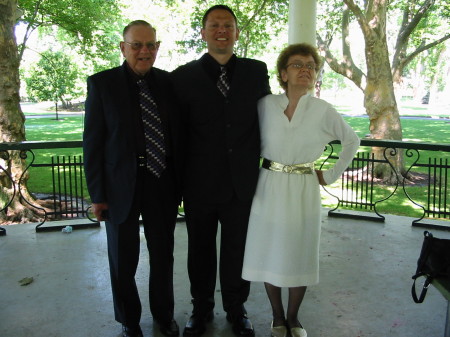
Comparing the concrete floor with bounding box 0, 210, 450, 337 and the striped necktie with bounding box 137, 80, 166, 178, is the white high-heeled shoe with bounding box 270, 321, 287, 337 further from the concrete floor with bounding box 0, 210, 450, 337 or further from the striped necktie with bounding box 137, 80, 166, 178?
the striped necktie with bounding box 137, 80, 166, 178

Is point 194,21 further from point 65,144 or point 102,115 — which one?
point 102,115

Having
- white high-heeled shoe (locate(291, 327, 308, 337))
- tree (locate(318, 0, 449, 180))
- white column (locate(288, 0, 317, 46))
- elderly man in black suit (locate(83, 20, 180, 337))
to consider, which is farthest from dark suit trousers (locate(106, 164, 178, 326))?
tree (locate(318, 0, 449, 180))

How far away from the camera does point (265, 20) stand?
14531 millimetres

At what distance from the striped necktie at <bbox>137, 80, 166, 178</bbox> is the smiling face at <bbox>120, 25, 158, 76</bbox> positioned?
0.11m

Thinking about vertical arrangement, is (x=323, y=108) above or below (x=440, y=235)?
above

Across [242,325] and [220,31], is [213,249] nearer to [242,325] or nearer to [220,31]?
[242,325]

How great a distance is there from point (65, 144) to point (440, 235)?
4.62 m

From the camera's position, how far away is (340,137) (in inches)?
116

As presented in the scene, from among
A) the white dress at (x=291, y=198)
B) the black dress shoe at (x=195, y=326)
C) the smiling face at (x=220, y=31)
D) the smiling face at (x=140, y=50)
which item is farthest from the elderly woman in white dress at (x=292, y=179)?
the smiling face at (x=140, y=50)

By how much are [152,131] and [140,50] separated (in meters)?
0.50

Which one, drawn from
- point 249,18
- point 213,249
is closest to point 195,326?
point 213,249

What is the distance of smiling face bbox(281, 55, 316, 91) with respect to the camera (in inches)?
113

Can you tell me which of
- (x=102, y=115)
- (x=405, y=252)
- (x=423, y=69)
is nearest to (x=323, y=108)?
(x=102, y=115)

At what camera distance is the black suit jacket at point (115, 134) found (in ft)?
9.11
